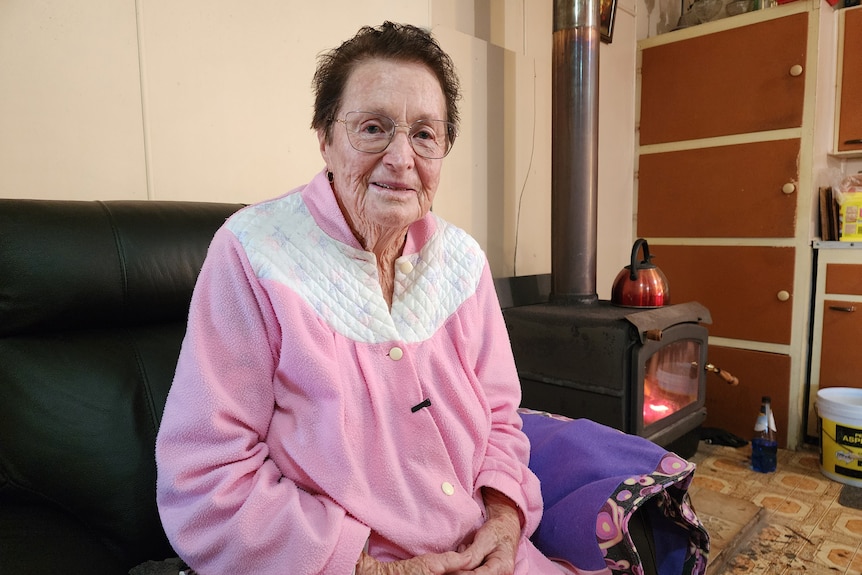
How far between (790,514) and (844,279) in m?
1.08

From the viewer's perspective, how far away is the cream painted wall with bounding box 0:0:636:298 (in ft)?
3.88

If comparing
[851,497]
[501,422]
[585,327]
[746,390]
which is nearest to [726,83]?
[746,390]

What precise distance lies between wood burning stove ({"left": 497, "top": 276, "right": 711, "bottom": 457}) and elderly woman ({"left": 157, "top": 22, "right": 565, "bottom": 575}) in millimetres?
840

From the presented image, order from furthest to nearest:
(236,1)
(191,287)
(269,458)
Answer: (236,1), (191,287), (269,458)

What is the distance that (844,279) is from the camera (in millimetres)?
2434

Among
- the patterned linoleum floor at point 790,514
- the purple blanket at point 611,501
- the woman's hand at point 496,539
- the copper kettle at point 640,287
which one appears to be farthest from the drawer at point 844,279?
the woman's hand at point 496,539

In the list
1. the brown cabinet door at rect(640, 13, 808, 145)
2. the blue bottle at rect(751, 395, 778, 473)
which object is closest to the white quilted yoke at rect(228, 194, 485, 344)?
the blue bottle at rect(751, 395, 778, 473)

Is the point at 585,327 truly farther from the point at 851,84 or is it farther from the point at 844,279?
the point at 851,84

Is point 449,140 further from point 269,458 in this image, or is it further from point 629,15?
point 629,15

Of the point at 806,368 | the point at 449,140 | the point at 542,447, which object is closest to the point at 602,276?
the point at 806,368

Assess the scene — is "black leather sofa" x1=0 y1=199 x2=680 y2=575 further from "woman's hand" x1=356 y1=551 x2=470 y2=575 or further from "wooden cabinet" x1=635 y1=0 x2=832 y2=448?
"wooden cabinet" x1=635 y1=0 x2=832 y2=448

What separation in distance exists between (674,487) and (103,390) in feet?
3.33

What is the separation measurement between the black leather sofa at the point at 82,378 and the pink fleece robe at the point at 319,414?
0.70ft

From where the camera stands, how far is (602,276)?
290cm
